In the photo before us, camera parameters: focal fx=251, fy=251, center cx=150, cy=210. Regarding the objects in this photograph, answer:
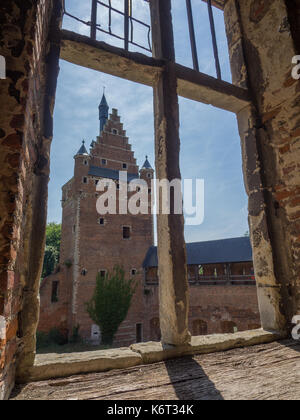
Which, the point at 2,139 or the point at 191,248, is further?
the point at 191,248

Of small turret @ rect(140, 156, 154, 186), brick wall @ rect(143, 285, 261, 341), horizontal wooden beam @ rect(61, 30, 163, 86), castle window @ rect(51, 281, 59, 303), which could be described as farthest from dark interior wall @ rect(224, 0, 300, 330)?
small turret @ rect(140, 156, 154, 186)

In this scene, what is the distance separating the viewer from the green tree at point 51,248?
25.9m

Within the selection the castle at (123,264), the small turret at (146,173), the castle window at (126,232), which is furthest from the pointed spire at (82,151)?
the castle window at (126,232)

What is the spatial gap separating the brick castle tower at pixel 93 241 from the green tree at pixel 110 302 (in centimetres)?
43

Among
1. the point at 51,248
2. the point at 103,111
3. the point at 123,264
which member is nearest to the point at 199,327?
the point at 123,264

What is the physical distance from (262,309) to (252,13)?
3943mm

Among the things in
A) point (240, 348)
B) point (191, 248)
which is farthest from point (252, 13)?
point (191, 248)

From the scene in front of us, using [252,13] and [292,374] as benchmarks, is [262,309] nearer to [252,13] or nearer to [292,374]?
[292,374]

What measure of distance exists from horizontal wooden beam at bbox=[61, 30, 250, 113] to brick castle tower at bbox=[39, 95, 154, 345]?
1536 cm

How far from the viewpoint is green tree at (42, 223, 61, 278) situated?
2592 cm

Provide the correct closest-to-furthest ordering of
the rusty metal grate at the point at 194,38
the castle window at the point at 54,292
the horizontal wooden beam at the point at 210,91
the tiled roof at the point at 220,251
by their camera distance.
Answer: the horizontal wooden beam at the point at 210,91, the rusty metal grate at the point at 194,38, the tiled roof at the point at 220,251, the castle window at the point at 54,292

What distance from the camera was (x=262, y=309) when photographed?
290 cm

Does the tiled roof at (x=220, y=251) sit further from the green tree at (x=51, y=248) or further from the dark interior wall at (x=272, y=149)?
the green tree at (x=51, y=248)

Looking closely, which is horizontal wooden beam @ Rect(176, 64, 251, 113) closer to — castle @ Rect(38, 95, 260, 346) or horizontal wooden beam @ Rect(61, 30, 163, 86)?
horizontal wooden beam @ Rect(61, 30, 163, 86)
